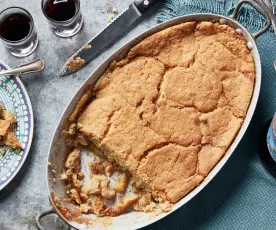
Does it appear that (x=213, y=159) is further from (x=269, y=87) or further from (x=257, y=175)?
(x=269, y=87)

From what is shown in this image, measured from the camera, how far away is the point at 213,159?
200cm

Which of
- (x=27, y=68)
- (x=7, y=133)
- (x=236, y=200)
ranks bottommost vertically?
(x=236, y=200)

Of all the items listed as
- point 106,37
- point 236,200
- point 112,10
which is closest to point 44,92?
point 106,37

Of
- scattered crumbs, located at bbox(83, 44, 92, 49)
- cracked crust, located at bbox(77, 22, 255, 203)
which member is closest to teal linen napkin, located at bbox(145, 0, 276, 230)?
cracked crust, located at bbox(77, 22, 255, 203)

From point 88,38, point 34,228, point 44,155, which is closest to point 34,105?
point 44,155

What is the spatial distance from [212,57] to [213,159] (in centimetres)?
41

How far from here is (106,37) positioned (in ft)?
7.28

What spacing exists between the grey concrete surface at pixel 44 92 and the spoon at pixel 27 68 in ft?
0.23

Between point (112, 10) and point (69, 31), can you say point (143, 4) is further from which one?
point (69, 31)

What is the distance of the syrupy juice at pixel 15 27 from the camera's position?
7.10 ft

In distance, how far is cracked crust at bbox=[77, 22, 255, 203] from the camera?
2006 millimetres

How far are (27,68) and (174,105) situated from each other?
0.66 meters

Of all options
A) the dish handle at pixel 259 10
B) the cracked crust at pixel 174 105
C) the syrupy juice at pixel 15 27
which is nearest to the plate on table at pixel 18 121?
the syrupy juice at pixel 15 27

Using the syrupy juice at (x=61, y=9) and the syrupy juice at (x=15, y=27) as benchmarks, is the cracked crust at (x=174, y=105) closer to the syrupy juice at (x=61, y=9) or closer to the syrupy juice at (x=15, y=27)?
the syrupy juice at (x=61, y=9)
